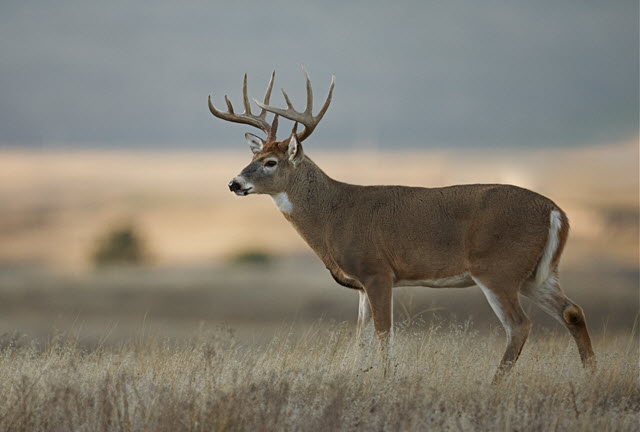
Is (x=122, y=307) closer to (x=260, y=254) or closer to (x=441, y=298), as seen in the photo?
(x=441, y=298)

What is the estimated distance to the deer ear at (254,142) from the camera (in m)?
11.9

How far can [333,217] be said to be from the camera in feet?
37.0

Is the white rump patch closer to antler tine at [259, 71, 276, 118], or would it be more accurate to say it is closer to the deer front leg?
the deer front leg

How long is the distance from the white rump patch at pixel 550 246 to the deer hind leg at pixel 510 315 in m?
0.45

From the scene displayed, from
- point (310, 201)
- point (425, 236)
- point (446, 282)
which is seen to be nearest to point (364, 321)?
point (446, 282)

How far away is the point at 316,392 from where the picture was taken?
8633 mm

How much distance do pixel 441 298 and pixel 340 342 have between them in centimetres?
2547

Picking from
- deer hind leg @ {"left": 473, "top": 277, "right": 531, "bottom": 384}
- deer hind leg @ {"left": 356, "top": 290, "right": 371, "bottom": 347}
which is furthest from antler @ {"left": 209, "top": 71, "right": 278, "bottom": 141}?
deer hind leg @ {"left": 473, "top": 277, "right": 531, "bottom": 384}

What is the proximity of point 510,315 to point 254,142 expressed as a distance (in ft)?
12.7

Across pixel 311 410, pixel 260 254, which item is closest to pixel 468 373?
pixel 311 410

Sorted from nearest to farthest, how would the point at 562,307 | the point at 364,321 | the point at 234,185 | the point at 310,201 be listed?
the point at 562,307 < the point at 364,321 < the point at 234,185 < the point at 310,201

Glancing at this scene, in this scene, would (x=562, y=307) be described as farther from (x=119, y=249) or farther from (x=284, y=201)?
(x=119, y=249)

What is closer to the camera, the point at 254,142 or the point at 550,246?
the point at 550,246

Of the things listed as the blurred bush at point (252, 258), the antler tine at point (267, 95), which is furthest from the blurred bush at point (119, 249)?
the antler tine at point (267, 95)
